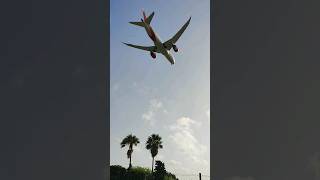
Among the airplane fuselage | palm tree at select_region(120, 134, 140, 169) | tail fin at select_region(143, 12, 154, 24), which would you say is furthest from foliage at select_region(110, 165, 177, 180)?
the airplane fuselage

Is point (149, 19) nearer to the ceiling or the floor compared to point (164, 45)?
nearer to the ceiling

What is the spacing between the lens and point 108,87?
25.6 meters

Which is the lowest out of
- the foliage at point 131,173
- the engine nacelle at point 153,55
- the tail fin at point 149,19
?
the foliage at point 131,173

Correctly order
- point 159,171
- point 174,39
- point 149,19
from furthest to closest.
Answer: point 159,171
point 149,19
point 174,39

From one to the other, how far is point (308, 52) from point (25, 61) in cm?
2002

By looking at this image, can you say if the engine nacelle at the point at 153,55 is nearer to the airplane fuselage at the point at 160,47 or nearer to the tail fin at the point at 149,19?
the airplane fuselage at the point at 160,47

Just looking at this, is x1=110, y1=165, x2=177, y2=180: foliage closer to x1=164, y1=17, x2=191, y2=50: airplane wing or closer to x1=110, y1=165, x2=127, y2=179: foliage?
x1=110, y1=165, x2=127, y2=179: foliage

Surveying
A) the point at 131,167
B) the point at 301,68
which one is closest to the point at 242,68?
the point at 301,68

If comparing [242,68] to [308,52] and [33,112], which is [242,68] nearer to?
[308,52]

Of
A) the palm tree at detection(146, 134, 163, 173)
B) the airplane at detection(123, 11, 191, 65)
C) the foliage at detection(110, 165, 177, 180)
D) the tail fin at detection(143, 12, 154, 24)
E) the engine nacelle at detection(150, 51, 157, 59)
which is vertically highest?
the tail fin at detection(143, 12, 154, 24)

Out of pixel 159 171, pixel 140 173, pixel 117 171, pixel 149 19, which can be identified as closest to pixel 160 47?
pixel 149 19

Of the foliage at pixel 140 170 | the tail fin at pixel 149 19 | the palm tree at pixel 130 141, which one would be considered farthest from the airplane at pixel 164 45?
the palm tree at pixel 130 141

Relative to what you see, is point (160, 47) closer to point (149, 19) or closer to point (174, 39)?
point (174, 39)

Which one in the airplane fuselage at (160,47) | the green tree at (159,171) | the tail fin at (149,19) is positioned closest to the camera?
the airplane fuselage at (160,47)
